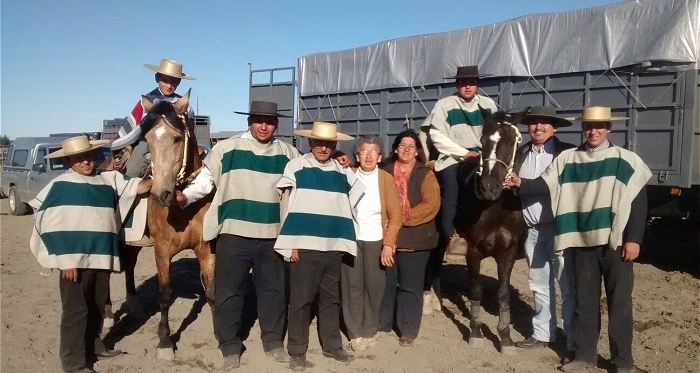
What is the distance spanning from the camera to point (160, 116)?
14.3 feet

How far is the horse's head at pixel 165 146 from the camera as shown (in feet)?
13.7

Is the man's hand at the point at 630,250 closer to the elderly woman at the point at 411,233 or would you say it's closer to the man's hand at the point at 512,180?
the man's hand at the point at 512,180

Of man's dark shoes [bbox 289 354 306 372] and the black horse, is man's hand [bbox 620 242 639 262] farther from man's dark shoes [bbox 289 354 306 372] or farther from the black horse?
man's dark shoes [bbox 289 354 306 372]

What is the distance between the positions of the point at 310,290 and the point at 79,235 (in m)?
1.88

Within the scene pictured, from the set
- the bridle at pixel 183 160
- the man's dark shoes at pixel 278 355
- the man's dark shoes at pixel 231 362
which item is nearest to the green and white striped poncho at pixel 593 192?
the man's dark shoes at pixel 278 355

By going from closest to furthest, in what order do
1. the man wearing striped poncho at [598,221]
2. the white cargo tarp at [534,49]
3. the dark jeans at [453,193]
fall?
the man wearing striped poncho at [598,221], the dark jeans at [453,193], the white cargo tarp at [534,49]

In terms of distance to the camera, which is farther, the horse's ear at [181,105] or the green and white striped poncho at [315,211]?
the horse's ear at [181,105]

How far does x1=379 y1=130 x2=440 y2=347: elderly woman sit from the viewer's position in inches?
203

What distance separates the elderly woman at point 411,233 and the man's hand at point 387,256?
18 centimetres

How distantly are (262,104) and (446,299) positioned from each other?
376cm

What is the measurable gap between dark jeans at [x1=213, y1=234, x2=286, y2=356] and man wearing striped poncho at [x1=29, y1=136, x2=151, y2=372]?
0.86 metres

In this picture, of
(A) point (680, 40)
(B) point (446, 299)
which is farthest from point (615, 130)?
(B) point (446, 299)

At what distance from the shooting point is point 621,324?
4.37 m

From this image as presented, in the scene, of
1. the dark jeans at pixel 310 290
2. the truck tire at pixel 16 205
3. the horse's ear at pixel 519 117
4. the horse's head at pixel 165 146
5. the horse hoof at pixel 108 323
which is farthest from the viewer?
the truck tire at pixel 16 205
